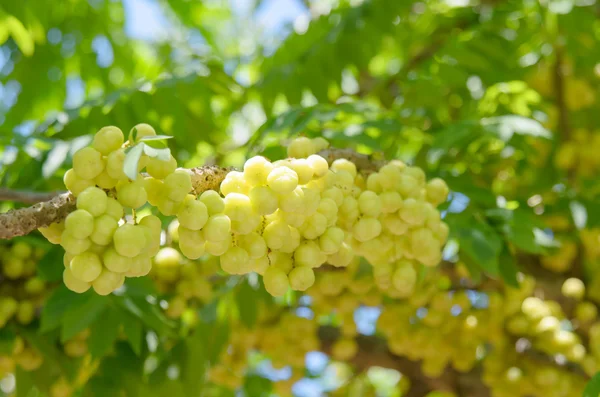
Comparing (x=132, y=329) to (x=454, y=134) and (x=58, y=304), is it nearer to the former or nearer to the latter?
(x=58, y=304)

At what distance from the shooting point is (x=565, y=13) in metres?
3.34

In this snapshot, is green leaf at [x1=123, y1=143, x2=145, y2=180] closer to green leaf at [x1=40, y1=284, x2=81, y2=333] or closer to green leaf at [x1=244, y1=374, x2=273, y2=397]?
green leaf at [x1=40, y1=284, x2=81, y2=333]

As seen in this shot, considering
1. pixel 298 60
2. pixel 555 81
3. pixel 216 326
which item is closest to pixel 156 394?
pixel 216 326

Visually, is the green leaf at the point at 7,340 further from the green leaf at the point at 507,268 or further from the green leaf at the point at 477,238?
the green leaf at the point at 507,268

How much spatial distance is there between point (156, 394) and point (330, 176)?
152 centimetres

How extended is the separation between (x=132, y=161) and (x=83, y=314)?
1.18 m

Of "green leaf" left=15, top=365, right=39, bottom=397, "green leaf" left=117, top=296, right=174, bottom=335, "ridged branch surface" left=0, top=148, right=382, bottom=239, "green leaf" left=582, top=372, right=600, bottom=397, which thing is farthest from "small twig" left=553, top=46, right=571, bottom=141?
"green leaf" left=15, top=365, right=39, bottom=397

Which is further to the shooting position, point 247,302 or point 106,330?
point 247,302

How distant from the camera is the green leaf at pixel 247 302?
9.39ft

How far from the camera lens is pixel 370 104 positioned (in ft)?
9.31

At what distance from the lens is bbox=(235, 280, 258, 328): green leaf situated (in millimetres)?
2861

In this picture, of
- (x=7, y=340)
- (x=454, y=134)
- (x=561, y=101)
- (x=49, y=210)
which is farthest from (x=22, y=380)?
(x=561, y=101)

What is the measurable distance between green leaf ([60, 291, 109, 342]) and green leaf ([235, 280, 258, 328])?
75 centimetres

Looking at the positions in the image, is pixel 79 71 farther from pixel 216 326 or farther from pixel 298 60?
pixel 216 326
